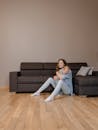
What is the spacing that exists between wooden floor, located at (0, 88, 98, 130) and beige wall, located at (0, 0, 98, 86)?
303cm

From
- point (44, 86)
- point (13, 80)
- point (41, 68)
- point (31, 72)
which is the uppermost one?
point (41, 68)

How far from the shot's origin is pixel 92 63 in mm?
8422

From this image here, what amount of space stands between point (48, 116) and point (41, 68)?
12.5ft

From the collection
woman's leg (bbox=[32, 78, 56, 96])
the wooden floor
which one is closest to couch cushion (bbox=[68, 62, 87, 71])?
woman's leg (bbox=[32, 78, 56, 96])

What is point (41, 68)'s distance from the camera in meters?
7.97

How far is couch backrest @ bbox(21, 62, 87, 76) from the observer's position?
25.9 feet

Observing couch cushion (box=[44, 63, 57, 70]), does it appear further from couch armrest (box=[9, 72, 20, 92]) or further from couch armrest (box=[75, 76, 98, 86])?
couch armrest (box=[75, 76, 98, 86])

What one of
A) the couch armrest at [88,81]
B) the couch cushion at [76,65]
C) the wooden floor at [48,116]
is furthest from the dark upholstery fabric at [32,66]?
the wooden floor at [48,116]

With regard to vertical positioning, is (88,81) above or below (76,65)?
below

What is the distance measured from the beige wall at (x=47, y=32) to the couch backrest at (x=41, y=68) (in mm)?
383

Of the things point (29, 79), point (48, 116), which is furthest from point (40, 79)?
point (48, 116)

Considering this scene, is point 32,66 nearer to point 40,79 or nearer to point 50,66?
point 50,66

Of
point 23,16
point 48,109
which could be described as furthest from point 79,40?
point 48,109

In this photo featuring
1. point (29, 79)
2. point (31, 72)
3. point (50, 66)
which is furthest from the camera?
point (50, 66)
